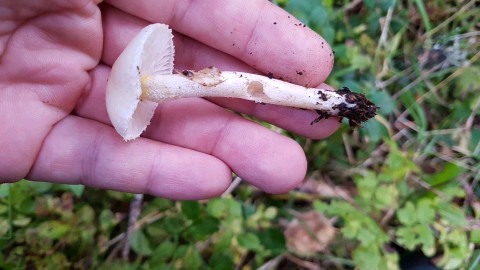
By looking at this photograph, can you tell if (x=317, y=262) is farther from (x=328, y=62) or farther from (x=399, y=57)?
(x=399, y=57)

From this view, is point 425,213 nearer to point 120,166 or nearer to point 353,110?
point 353,110

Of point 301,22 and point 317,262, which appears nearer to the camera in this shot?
point 301,22

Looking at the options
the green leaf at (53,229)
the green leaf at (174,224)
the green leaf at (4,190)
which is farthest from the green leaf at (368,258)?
the green leaf at (4,190)

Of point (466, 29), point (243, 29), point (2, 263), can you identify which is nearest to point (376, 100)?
point (243, 29)

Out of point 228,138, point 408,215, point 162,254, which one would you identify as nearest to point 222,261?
point 162,254

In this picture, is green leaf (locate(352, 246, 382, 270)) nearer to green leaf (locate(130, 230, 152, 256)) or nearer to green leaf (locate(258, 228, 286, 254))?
green leaf (locate(258, 228, 286, 254))

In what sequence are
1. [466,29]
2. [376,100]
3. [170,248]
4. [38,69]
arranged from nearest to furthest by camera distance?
[38,69] → [170,248] → [376,100] → [466,29]
